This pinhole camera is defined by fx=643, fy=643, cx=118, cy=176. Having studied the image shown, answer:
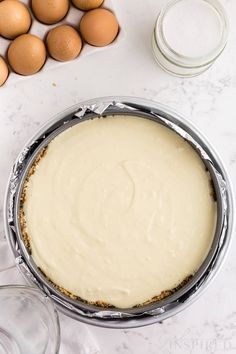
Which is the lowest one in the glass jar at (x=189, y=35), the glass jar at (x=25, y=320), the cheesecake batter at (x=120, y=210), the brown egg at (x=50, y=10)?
the glass jar at (x=25, y=320)

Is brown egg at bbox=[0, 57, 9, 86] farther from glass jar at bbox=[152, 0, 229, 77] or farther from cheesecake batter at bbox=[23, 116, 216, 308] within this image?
glass jar at bbox=[152, 0, 229, 77]

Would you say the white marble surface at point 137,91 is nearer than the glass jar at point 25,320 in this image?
No

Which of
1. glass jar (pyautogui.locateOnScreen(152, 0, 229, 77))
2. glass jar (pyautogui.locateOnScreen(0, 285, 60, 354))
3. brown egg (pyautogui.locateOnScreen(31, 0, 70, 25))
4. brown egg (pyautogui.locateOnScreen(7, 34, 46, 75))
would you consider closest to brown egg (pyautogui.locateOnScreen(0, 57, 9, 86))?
brown egg (pyautogui.locateOnScreen(7, 34, 46, 75))

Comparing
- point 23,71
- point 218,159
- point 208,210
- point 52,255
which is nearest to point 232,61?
point 218,159

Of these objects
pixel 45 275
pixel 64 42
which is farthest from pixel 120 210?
pixel 64 42

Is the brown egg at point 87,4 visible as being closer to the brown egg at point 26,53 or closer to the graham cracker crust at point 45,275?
the brown egg at point 26,53

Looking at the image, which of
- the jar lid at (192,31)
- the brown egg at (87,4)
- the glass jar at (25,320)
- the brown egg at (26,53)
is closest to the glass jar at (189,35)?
the jar lid at (192,31)

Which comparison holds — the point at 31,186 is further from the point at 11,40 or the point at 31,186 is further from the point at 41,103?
the point at 11,40

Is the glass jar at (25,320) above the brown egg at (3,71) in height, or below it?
below

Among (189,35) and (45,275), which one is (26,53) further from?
(45,275)
